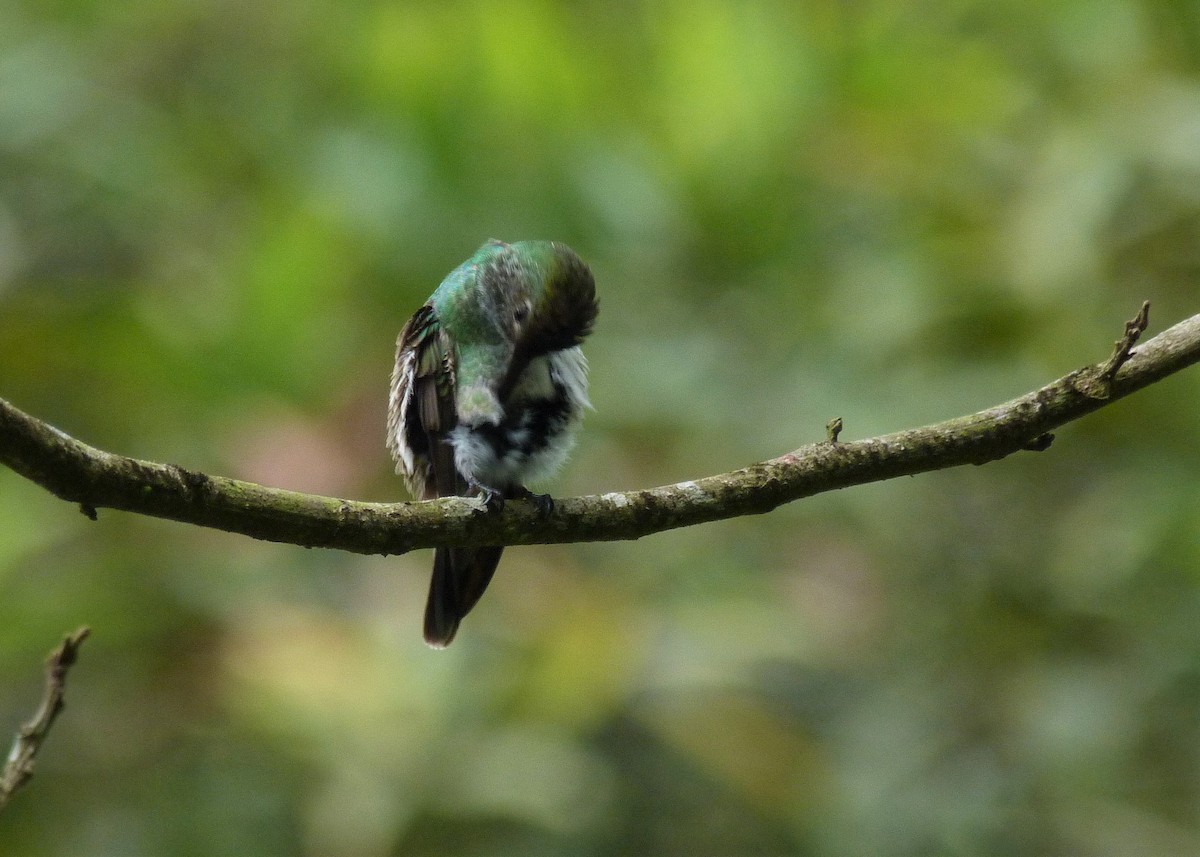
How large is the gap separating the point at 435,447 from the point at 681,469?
180cm

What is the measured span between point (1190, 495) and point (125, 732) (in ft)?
13.2

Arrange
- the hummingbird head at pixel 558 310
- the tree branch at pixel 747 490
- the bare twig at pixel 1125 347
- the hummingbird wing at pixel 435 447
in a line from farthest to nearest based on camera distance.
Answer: the hummingbird wing at pixel 435 447 → the hummingbird head at pixel 558 310 → the bare twig at pixel 1125 347 → the tree branch at pixel 747 490

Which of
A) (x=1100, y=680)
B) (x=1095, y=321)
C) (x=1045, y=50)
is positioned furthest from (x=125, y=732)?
(x=1045, y=50)

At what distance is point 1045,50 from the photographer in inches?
235

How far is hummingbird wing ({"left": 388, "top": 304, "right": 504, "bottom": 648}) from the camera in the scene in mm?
3814

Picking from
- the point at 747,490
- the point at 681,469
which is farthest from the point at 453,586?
the point at 681,469

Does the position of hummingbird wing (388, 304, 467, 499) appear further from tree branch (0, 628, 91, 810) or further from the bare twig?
the bare twig

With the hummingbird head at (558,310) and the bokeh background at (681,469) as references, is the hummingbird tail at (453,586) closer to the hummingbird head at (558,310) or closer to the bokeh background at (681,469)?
the hummingbird head at (558,310)

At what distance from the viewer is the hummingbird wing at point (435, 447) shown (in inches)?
150

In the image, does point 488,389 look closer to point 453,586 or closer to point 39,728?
point 453,586

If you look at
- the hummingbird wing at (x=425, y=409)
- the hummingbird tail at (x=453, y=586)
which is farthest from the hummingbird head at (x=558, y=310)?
the hummingbird tail at (x=453, y=586)

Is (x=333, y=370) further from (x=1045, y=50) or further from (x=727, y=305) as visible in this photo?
(x=1045, y=50)

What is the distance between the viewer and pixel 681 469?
5434 mm

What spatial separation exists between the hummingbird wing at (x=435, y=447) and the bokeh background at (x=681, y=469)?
2.59 ft
